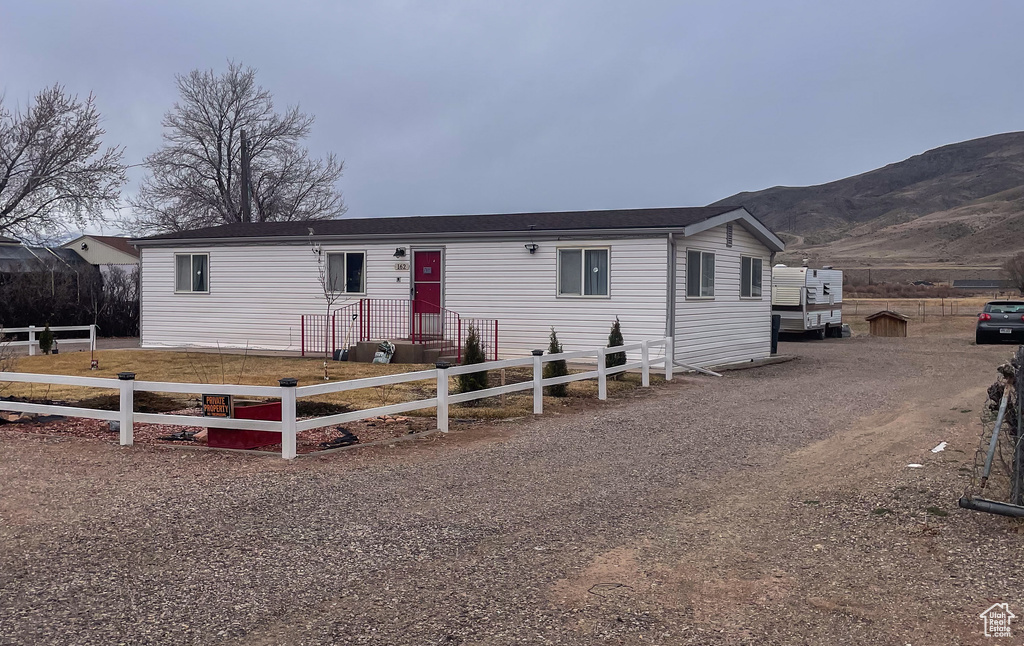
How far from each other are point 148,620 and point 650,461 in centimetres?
522

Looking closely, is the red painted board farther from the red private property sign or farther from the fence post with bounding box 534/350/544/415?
the fence post with bounding box 534/350/544/415

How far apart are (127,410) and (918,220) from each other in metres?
151

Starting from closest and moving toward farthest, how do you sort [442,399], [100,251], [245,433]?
[245,433]
[442,399]
[100,251]

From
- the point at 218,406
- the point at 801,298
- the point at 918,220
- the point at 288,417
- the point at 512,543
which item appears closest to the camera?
the point at 512,543

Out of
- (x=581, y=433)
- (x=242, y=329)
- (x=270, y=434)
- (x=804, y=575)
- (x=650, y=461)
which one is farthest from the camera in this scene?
(x=242, y=329)

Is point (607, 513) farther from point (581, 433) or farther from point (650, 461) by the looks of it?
point (581, 433)

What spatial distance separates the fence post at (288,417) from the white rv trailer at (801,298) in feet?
72.7

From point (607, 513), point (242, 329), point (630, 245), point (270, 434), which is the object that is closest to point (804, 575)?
point (607, 513)

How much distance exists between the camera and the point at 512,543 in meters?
5.91

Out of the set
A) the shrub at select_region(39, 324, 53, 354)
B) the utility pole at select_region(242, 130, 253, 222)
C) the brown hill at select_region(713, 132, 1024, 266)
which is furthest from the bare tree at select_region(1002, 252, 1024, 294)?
the shrub at select_region(39, 324, 53, 354)

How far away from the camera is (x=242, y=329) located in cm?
2183

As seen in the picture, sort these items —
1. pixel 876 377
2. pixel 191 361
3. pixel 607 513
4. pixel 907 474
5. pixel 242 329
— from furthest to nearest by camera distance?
pixel 242 329
pixel 191 361
pixel 876 377
pixel 907 474
pixel 607 513

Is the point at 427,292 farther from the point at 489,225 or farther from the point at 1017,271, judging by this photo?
the point at 1017,271

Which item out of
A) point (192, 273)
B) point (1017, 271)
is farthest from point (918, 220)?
point (192, 273)
